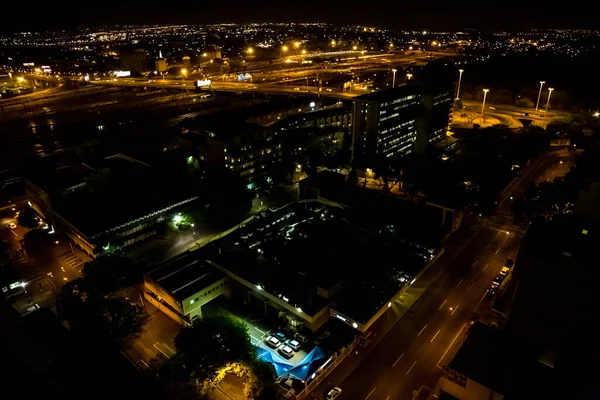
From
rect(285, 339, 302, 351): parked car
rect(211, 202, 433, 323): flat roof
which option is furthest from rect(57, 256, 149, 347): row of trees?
rect(285, 339, 302, 351): parked car

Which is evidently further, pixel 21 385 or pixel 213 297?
pixel 213 297

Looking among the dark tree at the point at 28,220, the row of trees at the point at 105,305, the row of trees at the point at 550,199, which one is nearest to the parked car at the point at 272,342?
the row of trees at the point at 105,305

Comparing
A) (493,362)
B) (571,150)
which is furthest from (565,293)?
(571,150)

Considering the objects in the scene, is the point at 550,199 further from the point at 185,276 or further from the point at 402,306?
the point at 185,276

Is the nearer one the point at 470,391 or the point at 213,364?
the point at 470,391

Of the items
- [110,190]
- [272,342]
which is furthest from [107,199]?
[272,342]

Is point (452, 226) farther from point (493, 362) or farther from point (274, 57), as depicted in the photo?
point (274, 57)
